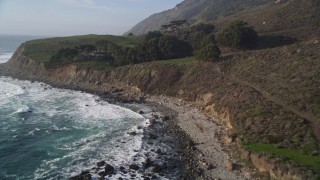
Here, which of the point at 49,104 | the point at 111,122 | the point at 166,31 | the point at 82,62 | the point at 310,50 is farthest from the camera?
the point at 166,31

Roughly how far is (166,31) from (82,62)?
3777cm

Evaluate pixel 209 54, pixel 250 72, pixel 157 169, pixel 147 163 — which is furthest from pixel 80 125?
pixel 209 54

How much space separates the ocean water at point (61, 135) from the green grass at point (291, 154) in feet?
46.3

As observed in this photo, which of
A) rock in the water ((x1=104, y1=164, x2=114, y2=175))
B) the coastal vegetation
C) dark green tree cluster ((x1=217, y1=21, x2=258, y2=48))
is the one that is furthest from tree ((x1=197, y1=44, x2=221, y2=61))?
rock in the water ((x1=104, y1=164, x2=114, y2=175))

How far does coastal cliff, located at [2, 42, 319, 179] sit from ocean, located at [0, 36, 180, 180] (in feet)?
33.1

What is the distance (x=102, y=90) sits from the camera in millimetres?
82625

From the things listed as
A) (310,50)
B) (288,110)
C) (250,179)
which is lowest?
(250,179)

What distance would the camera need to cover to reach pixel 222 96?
58156 mm

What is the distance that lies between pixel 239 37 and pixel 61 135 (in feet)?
152

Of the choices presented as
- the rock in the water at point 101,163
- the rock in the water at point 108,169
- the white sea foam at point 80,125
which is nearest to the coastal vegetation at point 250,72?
the white sea foam at point 80,125

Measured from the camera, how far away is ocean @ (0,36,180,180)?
38.9 m

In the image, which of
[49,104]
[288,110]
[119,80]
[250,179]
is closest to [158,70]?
[119,80]

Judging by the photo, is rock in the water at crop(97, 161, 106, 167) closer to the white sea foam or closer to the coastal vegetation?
the white sea foam

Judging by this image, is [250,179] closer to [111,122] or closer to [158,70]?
[111,122]
